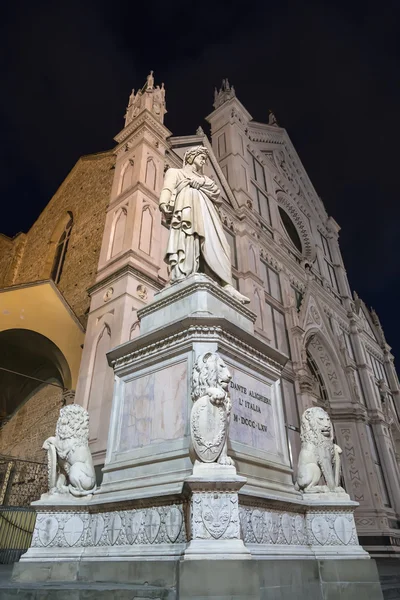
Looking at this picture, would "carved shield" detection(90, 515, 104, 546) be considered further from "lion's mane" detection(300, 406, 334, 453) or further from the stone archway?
the stone archway

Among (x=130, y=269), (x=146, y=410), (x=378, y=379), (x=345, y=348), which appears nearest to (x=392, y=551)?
(x=345, y=348)

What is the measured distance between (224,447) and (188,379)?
2.81ft

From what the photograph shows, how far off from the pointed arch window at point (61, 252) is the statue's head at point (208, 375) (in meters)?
11.4

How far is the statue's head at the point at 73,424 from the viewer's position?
172 inches

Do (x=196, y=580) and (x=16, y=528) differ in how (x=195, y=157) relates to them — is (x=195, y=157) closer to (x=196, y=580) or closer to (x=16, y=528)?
(x=196, y=580)

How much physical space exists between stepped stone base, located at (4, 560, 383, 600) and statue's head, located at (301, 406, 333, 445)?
48.4 inches

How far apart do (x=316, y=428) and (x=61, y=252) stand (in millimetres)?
12213

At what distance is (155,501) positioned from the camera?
3506mm

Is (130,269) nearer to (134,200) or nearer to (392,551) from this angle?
(134,200)

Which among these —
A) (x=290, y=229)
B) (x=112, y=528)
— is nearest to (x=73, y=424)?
(x=112, y=528)

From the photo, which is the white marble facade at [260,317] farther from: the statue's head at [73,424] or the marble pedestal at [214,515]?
the marble pedestal at [214,515]

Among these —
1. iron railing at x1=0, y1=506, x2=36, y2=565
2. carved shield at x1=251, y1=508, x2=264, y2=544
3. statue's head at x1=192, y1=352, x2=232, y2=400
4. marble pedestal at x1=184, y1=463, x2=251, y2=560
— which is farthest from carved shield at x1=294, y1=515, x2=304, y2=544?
iron railing at x1=0, y1=506, x2=36, y2=565

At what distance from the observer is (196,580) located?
276 cm

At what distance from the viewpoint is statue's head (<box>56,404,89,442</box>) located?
4375mm
